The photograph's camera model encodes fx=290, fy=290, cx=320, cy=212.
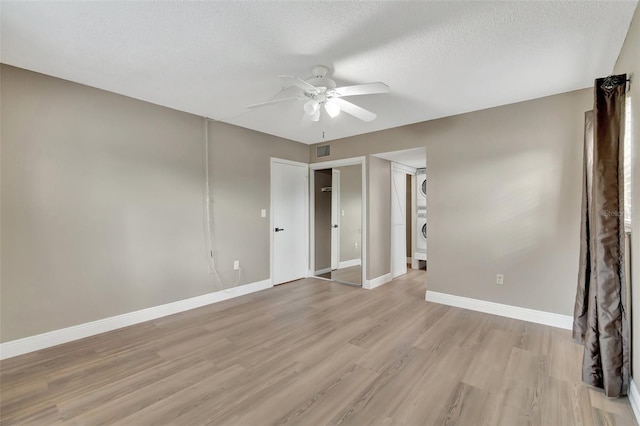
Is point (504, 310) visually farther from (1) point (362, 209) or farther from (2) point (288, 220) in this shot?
(2) point (288, 220)

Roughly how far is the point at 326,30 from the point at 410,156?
3.06m

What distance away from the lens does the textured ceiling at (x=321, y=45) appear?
1760 millimetres

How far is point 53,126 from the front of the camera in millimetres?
2643

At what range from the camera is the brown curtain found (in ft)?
6.15

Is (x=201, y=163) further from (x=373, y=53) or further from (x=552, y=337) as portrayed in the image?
(x=552, y=337)

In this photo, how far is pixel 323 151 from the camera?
5.04 meters

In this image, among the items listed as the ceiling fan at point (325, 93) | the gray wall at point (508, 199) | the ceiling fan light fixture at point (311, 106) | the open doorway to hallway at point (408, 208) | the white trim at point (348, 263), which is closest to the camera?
the ceiling fan at point (325, 93)

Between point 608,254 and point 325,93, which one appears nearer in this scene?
point 608,254

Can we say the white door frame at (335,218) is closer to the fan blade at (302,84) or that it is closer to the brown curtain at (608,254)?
the fan blade at (302,84)

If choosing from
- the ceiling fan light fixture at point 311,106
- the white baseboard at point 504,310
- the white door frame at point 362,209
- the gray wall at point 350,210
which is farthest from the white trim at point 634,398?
the gray wall at point 350,210

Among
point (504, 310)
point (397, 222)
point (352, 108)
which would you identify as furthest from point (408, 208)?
point (352, 108)

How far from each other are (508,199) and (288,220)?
3160 millimetres

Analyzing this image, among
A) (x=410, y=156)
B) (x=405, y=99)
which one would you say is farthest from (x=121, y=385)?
(x=410, y=156)

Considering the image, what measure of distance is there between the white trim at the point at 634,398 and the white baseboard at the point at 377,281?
291 cm
